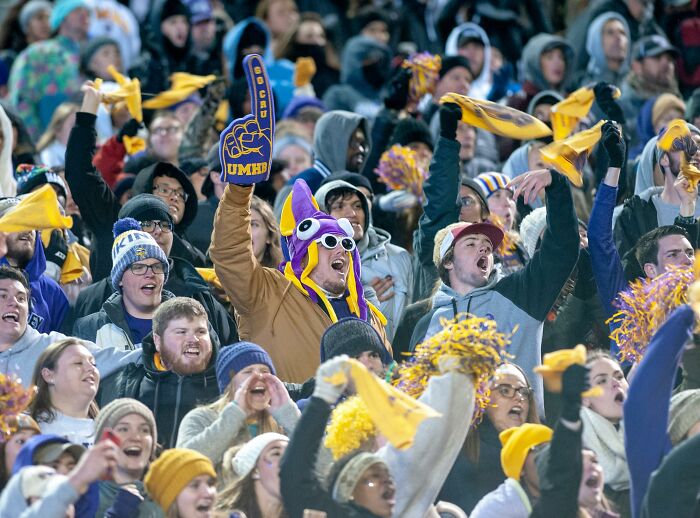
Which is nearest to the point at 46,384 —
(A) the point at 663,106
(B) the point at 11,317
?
(B) the point at 11,317

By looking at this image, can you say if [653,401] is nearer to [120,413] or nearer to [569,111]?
[120,413]

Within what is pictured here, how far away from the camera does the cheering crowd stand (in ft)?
27.5

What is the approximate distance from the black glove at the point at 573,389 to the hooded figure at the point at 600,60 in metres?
7.59

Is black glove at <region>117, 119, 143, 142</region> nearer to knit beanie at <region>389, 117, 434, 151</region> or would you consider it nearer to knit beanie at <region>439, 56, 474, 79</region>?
knit beanie at <region>389, 117, 434, 151</region>

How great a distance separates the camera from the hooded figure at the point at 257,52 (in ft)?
50.5

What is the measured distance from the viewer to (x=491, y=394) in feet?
30.6

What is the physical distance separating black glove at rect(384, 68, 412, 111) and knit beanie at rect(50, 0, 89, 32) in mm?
3364

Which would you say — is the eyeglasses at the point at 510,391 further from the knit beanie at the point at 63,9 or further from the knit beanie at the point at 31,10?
the knit beanie at the point at 31,10

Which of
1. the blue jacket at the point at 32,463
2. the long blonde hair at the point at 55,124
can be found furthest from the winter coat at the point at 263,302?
the long blonde hair at the point at 55,124

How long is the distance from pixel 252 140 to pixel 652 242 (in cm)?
224

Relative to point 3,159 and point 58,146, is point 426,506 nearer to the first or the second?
point 3,159

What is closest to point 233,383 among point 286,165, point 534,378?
point 534,378

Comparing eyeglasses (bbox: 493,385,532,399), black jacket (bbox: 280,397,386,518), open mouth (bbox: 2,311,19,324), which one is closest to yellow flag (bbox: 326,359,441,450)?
black jacket (bbox: 280,397,386,518)

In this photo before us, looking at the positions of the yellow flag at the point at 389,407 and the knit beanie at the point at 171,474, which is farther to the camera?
the knit beanie at the point at 171,474
